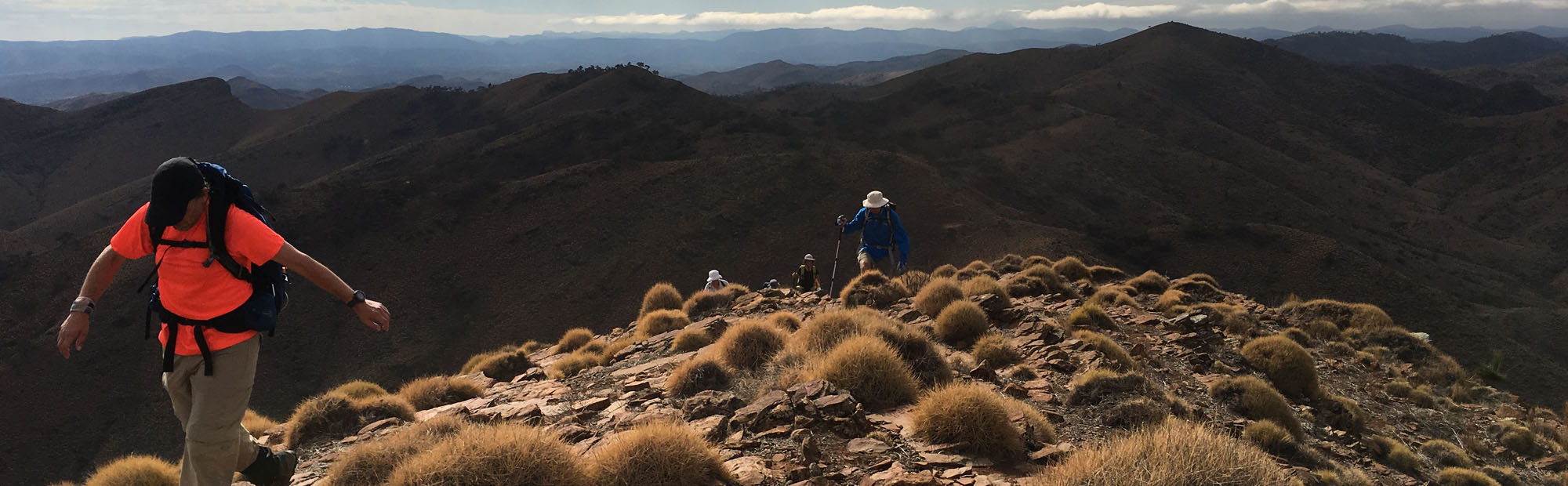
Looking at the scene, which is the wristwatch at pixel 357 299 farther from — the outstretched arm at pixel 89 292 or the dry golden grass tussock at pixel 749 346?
the dry golden grass tussock at pixel 749 346

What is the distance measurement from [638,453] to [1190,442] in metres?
3.02

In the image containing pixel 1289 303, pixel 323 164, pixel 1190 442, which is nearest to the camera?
pixel 1190 442

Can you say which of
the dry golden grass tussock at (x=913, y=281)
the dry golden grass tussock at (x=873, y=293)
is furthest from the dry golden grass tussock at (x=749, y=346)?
the dry golden grass tussock at (x=913, y=281)

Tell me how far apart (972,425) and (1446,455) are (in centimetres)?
625

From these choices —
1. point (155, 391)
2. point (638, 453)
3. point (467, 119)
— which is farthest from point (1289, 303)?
point (467, 119)

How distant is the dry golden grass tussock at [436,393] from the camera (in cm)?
773

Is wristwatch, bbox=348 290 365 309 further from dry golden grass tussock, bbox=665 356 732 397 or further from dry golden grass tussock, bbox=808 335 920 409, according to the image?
dry golden grass tussock, bbox=808 335 920 409

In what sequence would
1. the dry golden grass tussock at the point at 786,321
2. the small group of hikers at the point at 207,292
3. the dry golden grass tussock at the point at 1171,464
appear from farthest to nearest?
the dry golden grass tussock at the point at 786,321, the small group of hikers at the point at 207,292, the dry golden grass tussock at the point at 1171,464

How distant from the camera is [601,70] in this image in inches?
2926

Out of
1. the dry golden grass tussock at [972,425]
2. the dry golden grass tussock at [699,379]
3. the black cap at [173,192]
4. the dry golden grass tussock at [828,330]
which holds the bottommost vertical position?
the dry golden grass tussock at [699,379]

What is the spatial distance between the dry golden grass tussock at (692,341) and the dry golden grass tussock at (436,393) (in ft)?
8.23

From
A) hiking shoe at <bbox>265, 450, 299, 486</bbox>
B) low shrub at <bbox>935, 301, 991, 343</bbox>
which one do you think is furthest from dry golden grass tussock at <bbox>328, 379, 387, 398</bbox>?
low shrub at <bbox>935, 301, 991, 343</bbox>

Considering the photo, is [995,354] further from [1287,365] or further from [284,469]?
[284,469]

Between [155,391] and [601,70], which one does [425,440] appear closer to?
[155,391]
